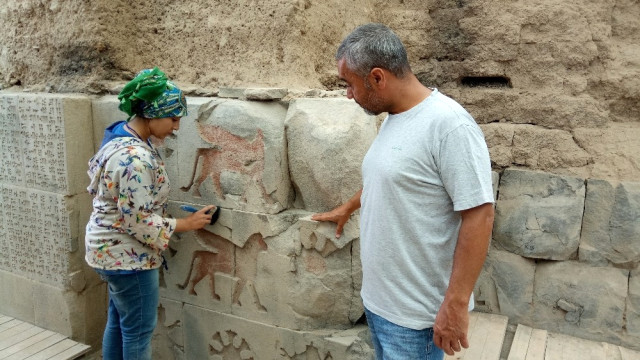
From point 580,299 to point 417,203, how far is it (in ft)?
6.46

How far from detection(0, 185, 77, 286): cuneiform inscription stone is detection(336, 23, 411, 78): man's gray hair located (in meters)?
2.24

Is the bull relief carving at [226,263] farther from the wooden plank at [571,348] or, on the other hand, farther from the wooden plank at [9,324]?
the wooden plank at [571,348]

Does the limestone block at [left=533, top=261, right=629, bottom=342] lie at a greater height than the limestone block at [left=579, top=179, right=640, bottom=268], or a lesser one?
lesser

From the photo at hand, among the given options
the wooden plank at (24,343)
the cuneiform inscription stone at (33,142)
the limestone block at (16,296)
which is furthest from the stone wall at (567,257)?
the limestone block at (16,296)

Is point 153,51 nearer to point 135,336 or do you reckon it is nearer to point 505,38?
point 135,336

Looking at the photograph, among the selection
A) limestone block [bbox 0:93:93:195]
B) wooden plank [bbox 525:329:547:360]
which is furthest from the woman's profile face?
wooden plank [bbox 525:329:547:360]

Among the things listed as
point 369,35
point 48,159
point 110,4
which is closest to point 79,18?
point 110,4

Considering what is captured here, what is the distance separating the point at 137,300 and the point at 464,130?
1785 millimetres

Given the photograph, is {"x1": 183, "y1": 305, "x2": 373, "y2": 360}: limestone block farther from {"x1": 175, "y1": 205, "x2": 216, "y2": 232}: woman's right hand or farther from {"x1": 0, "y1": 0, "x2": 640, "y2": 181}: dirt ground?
{"x1": 0, "y1": 0, "x2": 640, "y2": 181}: dirt ground

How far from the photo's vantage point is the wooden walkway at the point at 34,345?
3.02 m

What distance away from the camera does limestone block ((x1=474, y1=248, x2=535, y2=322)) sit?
311 cm

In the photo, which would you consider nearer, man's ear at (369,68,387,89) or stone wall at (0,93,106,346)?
man's ear at (369,68,387,89)

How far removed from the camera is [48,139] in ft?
10.0

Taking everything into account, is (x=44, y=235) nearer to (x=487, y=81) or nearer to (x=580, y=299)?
(x=487, y=81)
